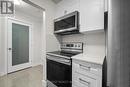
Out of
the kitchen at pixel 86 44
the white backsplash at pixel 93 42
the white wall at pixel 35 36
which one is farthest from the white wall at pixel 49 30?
the white wall at pixel 35 36

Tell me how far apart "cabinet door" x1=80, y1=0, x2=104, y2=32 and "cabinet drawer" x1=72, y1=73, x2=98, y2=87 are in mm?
797

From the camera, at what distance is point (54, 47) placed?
7.63 feet

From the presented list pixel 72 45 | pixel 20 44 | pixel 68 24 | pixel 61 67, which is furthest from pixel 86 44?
pixel 20 44

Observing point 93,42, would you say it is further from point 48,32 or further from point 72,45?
point 48,32

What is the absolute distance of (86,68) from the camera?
3.85 ft

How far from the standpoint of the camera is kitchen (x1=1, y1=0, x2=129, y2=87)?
653 millimetres

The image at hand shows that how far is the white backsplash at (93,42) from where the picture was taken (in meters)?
1.50

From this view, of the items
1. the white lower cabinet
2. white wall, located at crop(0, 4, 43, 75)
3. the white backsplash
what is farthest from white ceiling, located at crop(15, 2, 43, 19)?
the white lower cabinet

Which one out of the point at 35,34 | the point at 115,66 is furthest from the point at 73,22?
the point at 35,34

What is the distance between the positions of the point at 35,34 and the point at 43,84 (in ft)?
8.59

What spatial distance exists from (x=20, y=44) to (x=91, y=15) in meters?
3.11

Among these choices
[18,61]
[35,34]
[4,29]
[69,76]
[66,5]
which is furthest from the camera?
[35,34]

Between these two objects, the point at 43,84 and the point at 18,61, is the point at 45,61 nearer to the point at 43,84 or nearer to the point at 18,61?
the point at 43,84

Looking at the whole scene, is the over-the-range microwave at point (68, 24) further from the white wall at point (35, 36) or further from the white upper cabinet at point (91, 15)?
the white wall at point (35, 36)
